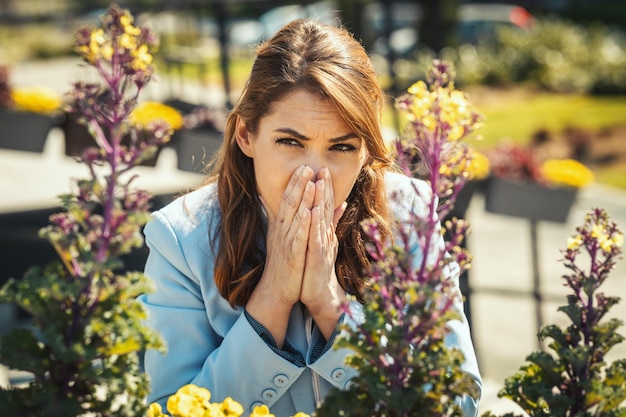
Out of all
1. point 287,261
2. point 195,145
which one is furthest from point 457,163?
point 195,145

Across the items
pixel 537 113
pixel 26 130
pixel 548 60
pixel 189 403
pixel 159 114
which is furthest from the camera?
pixel 548 60

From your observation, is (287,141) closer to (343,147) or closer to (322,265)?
(343,147)

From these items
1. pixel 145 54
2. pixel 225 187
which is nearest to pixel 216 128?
pixel 225 187

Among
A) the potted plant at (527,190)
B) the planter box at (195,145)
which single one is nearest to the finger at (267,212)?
the planter box at (195,145)

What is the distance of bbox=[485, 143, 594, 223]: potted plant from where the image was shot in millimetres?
4543

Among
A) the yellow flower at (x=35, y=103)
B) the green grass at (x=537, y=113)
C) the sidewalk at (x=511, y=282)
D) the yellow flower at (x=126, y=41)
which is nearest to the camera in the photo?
the yellow flower at (x=126, y=41)

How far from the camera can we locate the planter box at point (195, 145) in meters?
4.67

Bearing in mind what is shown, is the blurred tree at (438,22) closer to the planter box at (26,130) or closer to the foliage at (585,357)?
the planter box at (26,130)

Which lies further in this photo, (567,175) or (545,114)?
(545,114)

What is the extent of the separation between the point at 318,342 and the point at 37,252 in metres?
4.39

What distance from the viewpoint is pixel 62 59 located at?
25.5m

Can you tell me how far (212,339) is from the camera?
2389 millimetres

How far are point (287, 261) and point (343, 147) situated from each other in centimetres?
30

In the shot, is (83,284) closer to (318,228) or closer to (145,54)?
(145,54)
